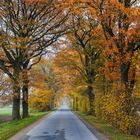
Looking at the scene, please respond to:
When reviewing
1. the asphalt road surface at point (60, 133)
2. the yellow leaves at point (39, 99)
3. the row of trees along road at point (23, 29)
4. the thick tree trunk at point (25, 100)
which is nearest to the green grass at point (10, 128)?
the asphalt road surface at point (60, 133)

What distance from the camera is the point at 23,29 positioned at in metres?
33.1

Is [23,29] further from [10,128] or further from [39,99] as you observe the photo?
[39,99]

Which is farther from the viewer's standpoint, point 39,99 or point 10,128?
point 39,99

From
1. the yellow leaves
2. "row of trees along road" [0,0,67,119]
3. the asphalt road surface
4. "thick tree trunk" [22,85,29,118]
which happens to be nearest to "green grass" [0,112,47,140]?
the asphalt road surface

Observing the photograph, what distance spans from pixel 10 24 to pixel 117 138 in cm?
1894

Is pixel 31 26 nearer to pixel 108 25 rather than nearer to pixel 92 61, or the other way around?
pixel 108 25

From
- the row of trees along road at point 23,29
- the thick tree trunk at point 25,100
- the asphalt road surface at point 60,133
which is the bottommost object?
the asphalt road surface at point 60,133

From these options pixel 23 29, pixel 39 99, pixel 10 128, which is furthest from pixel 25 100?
pixel 39 99

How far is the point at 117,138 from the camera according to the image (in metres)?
18.8

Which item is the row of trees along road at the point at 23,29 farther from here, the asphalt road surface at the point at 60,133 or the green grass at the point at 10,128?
the asphalt road surface at the point at 60,133

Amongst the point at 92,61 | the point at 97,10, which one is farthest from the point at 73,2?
the point at 92,61

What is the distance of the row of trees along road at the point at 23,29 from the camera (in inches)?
1278

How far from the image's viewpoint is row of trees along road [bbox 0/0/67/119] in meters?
32.5

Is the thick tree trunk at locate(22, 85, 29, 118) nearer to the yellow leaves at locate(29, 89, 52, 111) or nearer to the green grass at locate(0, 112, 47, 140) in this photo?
the green grass at locate(0, 112, 47, 140)
